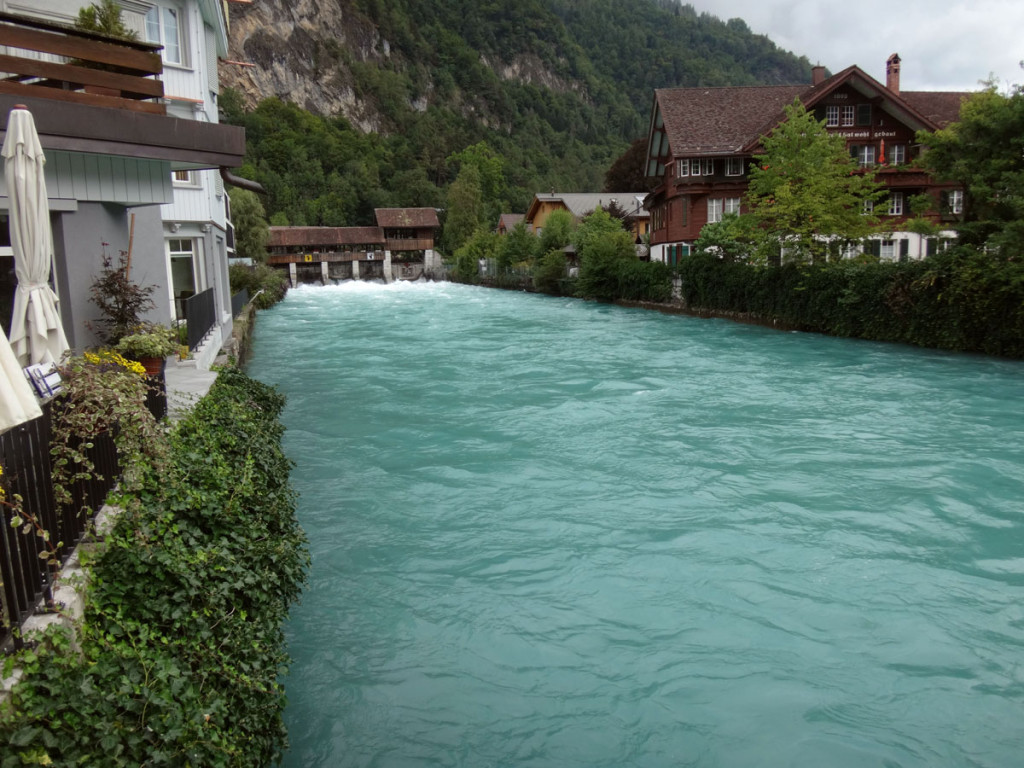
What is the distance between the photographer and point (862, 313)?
23828 millimetres

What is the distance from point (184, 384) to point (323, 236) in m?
82.7

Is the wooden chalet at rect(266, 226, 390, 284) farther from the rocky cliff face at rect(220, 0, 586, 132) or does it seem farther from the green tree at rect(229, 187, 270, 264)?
the rocky cliff face at rect(220, 0, 586, 132)

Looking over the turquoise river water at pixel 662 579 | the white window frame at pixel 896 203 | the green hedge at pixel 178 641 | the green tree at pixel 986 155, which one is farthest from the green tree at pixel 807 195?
the green hedge at pixel 178 641

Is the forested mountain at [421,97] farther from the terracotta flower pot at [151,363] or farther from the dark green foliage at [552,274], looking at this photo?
the terracotta flower pot at [151,363]

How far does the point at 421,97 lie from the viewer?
531 feet

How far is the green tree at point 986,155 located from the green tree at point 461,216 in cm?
7405

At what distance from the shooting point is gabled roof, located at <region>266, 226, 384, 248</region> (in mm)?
88438

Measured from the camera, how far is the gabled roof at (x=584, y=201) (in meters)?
75.6

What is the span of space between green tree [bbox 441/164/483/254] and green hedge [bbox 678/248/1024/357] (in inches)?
2781

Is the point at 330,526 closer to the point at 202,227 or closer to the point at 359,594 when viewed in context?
the point at 359,594

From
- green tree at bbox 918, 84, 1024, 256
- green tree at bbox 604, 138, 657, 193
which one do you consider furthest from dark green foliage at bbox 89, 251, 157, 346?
green tree at bbox 604, 138, 657, 193

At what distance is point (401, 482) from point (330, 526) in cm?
173

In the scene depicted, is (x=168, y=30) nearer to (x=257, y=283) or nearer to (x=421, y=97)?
(x=257, y=283)

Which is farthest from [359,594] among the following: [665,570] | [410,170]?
[410,170]
